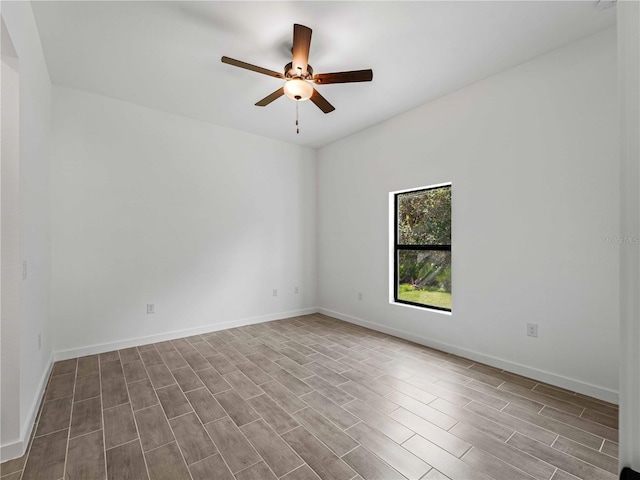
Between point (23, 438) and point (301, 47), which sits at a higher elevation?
point (301, 47)

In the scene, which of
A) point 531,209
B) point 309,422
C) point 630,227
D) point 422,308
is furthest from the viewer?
point 422,308

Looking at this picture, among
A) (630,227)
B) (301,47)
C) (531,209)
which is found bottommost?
(630,227)

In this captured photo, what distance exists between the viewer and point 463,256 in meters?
3.19

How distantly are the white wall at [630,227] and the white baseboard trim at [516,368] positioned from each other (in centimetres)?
255

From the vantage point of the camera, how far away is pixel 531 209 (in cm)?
269

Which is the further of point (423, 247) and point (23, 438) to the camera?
point (423, 247)

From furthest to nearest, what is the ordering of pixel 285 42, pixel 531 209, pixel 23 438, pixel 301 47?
pixel 531 209
pixel 285 42
pixel 301 47
pixel 23 438

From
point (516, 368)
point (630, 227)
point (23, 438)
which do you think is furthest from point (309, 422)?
point (630, 227)

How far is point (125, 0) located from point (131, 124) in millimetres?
1733

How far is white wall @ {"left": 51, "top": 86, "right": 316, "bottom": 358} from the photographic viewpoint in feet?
10.5

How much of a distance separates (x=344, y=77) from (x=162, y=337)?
135 inches

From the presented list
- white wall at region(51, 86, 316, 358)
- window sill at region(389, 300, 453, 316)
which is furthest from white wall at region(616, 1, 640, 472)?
white wall at region(51, 86, 316, 358)

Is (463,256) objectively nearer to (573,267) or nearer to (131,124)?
(573,267)

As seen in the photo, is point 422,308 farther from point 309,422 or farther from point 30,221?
point 30,221
